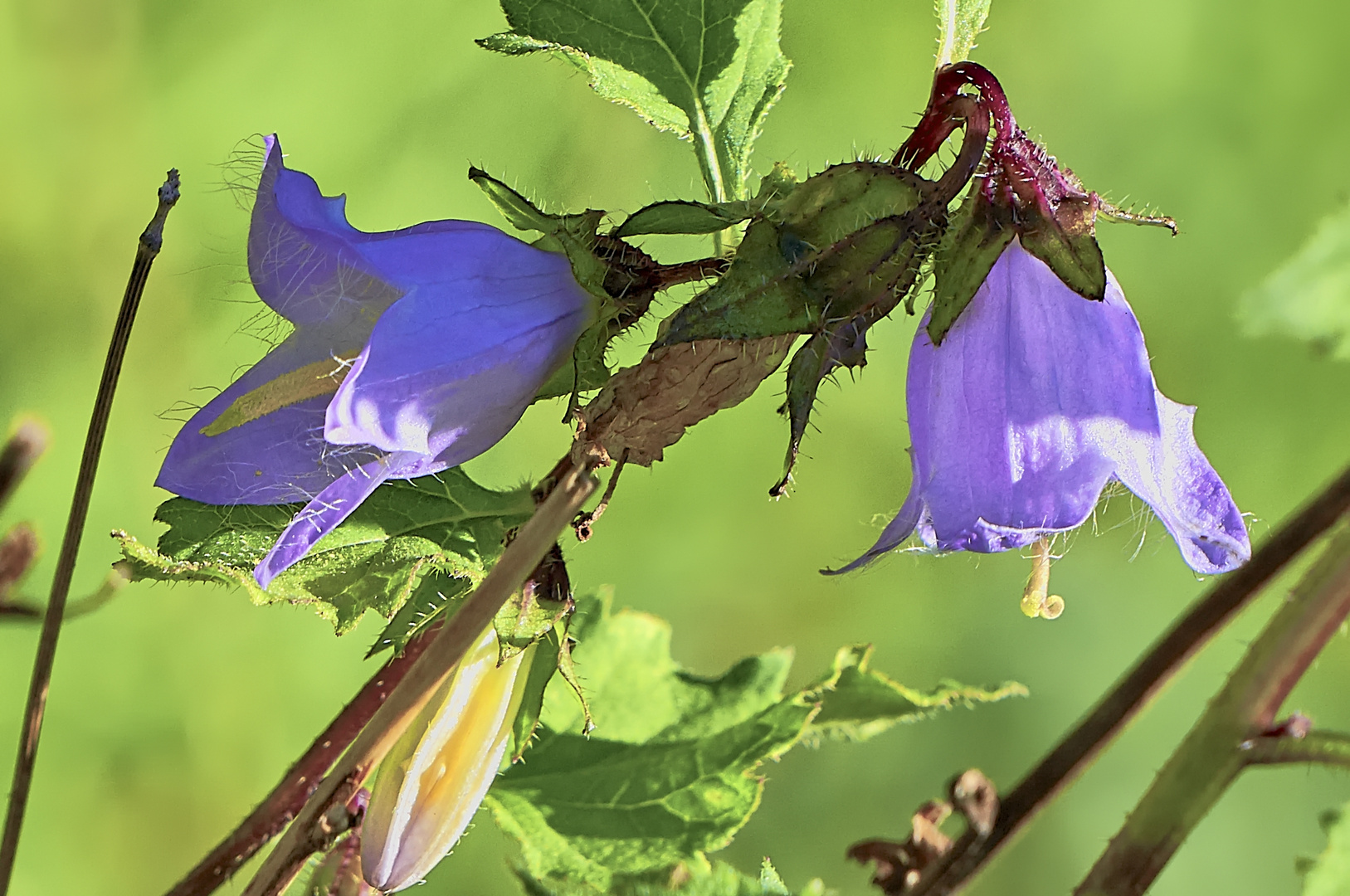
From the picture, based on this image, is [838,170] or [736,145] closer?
[838,170]

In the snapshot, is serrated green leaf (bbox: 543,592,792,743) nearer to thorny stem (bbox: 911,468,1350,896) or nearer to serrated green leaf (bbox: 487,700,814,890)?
serrated green leaf (bbox: 487,700,814,890)

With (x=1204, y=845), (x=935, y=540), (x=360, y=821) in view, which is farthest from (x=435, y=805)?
(x=1204, y=845)

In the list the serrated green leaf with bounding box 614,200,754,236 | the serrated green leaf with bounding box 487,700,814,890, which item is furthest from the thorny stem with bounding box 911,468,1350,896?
the serrated green leaf with bounding box 614,200,754,236

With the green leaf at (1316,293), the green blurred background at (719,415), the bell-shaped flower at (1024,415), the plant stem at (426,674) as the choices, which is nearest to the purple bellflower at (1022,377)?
the bell-shaped flower at (1024,415)

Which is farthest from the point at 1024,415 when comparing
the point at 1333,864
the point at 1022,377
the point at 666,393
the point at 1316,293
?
the point at 1316,293

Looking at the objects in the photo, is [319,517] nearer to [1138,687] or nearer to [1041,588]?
[1041,588]

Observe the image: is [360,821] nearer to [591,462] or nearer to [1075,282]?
[591,462]

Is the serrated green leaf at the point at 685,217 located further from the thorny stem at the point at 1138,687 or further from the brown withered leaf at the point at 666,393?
the thorny stem at the point at 1138,687
